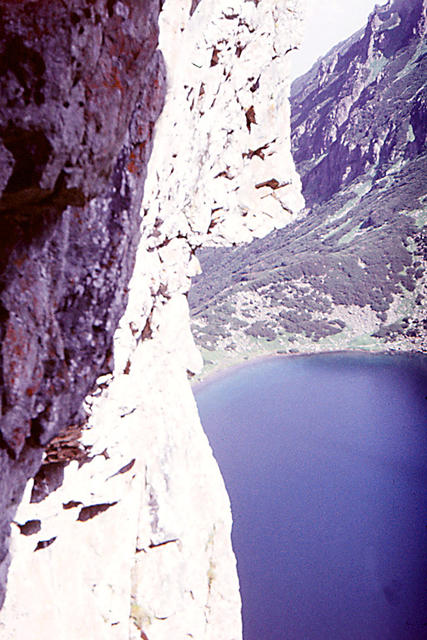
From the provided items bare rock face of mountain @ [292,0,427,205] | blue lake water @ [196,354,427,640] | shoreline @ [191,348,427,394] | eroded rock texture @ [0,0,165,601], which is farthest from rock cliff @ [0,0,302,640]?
bare rock face of mountain @ [292,0,427,205]

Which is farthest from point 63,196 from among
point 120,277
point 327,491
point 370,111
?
point 370,111

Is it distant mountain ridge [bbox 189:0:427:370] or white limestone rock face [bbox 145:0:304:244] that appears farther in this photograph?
distant mountain ridge [bbox 189:0:427:370]

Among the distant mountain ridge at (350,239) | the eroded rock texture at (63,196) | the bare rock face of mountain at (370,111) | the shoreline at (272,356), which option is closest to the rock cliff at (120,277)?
the eroded rock texture at (63,196)

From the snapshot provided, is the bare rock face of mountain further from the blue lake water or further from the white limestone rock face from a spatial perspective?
the white limestone rock face

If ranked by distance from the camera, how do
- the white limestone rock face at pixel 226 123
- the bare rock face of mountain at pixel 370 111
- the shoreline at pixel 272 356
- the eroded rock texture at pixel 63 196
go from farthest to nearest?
the bare rock face of mountain at pixel 370 111 < the shoreline at pixel 272 356 < the white limestone rock face at pixel 226 123 < the eroded rock texture at pixel 63 196

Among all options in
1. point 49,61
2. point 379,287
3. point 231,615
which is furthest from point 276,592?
point 379,287

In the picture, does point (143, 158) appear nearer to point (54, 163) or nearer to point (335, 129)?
point (54, 163)

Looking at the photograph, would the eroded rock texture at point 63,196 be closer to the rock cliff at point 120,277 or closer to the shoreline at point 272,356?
the rock cliff at point 120,277
